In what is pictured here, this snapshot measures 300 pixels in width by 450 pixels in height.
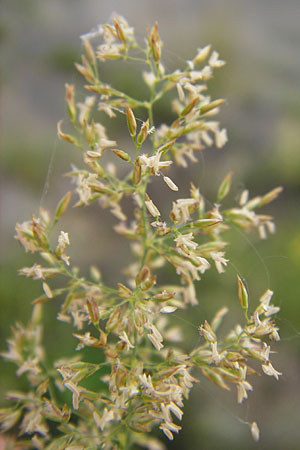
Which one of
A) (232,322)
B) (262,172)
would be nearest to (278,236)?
(232,322)

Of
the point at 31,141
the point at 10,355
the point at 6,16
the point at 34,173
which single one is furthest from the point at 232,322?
the point at 6,16

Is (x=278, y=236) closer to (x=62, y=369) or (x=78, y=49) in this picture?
(x=62, y=369)

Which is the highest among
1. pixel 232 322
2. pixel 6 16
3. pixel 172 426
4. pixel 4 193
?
pixel 6 16

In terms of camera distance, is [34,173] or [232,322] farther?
[34,173]

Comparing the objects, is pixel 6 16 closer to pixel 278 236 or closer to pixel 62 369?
pixel 278 236

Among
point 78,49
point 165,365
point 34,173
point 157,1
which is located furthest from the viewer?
point 157,1

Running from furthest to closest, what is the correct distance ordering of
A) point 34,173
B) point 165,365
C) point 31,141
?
point 31,141 → point 34,173 → point 165,365

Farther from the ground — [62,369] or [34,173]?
[62,369]
